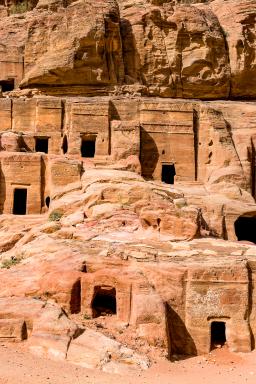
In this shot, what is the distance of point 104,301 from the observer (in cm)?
1881

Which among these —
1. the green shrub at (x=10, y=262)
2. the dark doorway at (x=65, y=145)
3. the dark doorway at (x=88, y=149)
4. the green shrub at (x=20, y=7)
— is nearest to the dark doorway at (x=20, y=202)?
the dark doorway at (x=65, y=145)

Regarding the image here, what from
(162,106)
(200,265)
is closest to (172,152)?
(162,106)

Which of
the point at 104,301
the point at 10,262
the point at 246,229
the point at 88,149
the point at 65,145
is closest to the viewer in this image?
the point at 104,301

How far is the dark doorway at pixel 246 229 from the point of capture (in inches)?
1131

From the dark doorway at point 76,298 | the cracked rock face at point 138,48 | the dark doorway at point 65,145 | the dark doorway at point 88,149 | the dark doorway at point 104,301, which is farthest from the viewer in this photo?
the cracked rock face at point 138,48

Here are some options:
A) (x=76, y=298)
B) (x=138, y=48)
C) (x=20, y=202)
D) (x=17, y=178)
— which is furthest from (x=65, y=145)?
(x=76, y=298)

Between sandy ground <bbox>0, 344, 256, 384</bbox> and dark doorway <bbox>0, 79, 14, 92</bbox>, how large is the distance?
2551 centimetres

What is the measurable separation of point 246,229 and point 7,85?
61.7ft

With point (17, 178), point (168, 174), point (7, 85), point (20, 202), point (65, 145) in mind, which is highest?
point (7, 85)

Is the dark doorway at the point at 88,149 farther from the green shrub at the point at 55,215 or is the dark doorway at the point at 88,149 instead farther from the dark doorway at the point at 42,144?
the green shrub at the point at 55,215

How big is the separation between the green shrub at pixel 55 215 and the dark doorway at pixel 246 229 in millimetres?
9611

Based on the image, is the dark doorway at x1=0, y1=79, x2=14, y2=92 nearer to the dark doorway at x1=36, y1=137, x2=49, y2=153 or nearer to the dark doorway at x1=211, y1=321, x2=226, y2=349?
the dark doorway at x1=36, y1=137, x2=49, y2=153

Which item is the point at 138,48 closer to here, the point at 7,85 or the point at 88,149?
the point at 7,85

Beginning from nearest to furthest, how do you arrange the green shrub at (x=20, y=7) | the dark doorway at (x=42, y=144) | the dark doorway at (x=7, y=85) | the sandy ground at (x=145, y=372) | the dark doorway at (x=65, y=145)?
the sandy ground at (x=145, y=372)
the dark doorway at (x=65, y=145)
the dark doorway at (x=42, y=144)
the dark doorway at (x=7, y=85)
the green shrub at (x=20, y=7)
